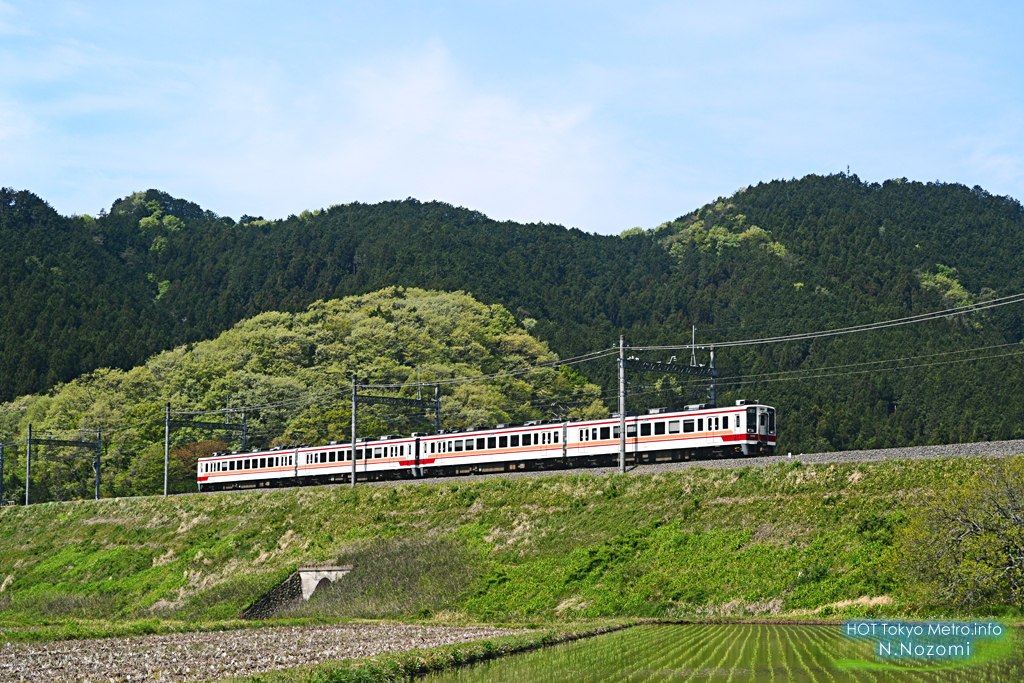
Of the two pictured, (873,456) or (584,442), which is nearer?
(873,456)

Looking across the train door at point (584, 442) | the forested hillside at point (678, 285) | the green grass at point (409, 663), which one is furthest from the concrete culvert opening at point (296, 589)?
the forested hillside at point (678, 285)

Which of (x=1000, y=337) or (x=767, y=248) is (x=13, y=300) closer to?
(x=767, y=248)

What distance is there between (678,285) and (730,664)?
118 metres

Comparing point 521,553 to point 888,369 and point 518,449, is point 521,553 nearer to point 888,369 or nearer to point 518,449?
point 518,449

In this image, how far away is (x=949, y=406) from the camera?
8625 cm

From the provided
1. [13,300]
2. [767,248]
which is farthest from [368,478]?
[13,300]

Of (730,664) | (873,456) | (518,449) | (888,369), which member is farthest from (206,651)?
(888,369)

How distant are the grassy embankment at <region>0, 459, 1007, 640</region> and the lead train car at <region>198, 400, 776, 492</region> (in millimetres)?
5756

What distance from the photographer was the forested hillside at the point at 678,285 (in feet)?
301

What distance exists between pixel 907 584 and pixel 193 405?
3168 inches

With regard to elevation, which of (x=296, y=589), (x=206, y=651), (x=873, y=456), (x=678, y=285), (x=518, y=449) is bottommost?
(x=296, y=589)

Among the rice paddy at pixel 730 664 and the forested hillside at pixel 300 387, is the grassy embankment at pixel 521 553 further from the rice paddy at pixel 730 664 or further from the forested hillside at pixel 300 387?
the forested hillside at pixel 300 387

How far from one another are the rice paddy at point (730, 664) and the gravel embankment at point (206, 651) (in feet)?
12.2

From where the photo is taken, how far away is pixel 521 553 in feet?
120
